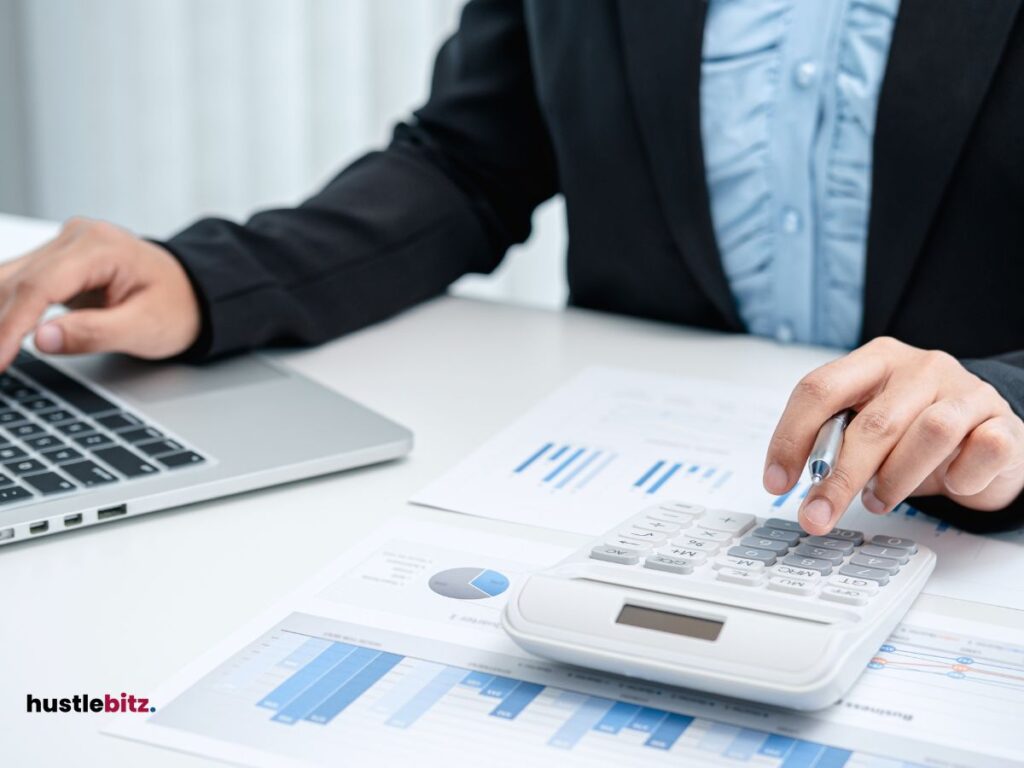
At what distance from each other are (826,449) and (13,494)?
38 cm

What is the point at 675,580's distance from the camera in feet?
1.68

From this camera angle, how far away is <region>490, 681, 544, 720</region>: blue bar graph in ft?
1.56

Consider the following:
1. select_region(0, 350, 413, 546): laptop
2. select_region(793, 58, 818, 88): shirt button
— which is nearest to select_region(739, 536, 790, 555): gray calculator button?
select_region(0, 350, 413, 546): laptop

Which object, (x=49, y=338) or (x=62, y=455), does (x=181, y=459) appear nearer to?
(x=62, y=455)

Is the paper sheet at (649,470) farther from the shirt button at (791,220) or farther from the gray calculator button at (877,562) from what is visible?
the shirt button at (791,220)

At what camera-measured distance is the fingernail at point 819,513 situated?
0.55 m

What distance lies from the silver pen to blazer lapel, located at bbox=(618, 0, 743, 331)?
37 cm

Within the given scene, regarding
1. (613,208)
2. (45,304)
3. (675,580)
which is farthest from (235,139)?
(675,580)

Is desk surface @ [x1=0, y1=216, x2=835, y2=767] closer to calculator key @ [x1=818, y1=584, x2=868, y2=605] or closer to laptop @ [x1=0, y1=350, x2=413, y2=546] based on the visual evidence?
laptop @ [x1=0, y1=350, x2=413, y2=546]

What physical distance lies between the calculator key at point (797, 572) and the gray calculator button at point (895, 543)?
0.06m

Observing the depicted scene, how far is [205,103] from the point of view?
2275mm

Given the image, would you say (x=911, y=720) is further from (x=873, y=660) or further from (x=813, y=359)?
(x=813, y=359)

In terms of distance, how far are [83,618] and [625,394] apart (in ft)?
Result: 1.25

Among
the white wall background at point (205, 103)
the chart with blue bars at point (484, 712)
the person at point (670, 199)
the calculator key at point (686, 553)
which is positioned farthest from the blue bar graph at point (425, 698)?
the white wall background at point (205, 103)
